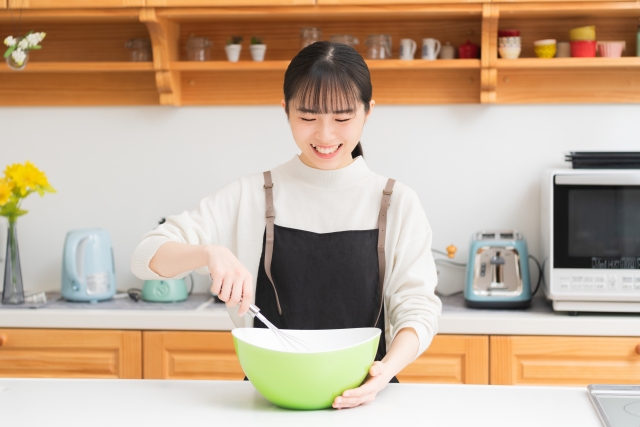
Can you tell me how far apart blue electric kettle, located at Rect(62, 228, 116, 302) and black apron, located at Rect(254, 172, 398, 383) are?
3.72 ft

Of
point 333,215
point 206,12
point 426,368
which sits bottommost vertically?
point 426,368

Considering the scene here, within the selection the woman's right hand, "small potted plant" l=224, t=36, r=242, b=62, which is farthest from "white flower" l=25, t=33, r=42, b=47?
the woman's right hand

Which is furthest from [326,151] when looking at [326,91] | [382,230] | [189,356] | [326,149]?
[189,356]

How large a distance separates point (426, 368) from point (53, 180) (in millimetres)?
1514

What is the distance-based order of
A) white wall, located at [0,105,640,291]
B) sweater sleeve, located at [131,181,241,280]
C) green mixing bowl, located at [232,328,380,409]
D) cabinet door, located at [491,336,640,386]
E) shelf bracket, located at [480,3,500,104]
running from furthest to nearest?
white wall, located at [0,105,640,291]
shelf bracket, located at [480,3,500,104]
cabinet door, located at [491,336,640,386]
sweater sleeve, located at [131,181,241,280]
green mixing bowl, located at [232,328,380,409]

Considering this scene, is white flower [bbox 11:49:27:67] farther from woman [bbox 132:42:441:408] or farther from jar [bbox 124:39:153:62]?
woman [bbox 132:42:441:408]

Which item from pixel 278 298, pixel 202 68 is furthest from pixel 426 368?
pixel 202 68

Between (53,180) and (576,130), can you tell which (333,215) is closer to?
(576,130)

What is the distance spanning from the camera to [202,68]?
2441 millimetres

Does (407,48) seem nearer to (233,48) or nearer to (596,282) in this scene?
(233,48)

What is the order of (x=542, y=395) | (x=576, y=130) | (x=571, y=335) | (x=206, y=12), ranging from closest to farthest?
(x=542, y=395) → (x=571, y=335) → (x=206, y=12) → (x=576, y=130)

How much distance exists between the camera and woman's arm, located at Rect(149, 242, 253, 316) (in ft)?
3.57

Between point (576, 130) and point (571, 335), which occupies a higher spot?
point (576, 130)

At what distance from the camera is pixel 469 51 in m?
2.45
